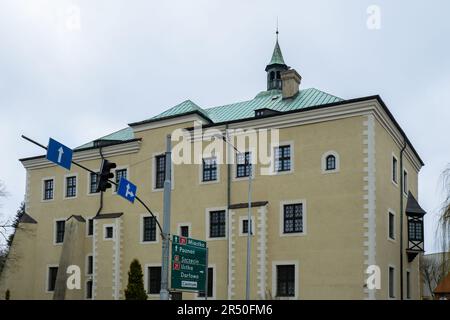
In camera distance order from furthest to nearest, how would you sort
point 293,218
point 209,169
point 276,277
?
point 209,169, point 293,218, point 276,277

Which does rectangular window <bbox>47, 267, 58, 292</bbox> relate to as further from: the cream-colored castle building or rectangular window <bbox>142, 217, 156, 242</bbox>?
rectangular window <bbox>142, 217, 156, 242</bbox>

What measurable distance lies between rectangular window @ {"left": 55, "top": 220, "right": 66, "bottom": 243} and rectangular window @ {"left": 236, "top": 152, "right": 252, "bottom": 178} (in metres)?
14.5

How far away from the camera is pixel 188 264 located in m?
21.9

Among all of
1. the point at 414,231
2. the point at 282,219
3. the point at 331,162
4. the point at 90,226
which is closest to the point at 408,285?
the point at 414,231

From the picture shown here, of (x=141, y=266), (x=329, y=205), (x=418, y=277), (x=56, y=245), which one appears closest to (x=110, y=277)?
(x=141, y=266)

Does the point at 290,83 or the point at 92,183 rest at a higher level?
the point at 290,83

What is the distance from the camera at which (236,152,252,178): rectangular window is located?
3528 centimetres

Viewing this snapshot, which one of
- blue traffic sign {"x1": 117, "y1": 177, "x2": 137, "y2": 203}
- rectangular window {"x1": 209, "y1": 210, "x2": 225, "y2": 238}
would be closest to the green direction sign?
blue traffic sign {"x1": 117, "y1": 177, "x2": 137, "y2": 203}

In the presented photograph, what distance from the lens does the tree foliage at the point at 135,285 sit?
33469 mm

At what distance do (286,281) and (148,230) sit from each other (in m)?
10.0

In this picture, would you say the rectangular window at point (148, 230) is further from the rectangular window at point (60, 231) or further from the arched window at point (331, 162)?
the arched window at point (331, 162)

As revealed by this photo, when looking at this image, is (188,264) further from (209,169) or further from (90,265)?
(90,265)

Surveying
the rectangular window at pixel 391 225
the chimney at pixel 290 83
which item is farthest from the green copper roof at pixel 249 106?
the rectangular window at pixel 391 225
